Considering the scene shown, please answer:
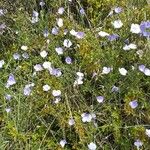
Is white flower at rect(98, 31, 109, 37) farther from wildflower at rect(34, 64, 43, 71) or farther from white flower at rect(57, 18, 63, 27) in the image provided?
wildflower at rect(34, 64, 43, 71)

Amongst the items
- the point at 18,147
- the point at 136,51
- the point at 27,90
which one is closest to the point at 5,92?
the point at 27,90

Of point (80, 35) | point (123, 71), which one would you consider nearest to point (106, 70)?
point (123, 71)

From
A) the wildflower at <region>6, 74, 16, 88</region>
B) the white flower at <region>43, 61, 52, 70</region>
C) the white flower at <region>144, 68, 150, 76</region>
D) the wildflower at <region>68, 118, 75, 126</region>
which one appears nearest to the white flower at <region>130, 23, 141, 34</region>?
the white flower at <region>144, 68, 150, 76</region>

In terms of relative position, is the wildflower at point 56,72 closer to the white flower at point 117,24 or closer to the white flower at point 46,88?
the white flower at point 46,88

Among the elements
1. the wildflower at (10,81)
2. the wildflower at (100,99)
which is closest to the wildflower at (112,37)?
the wildflower at (100,99)

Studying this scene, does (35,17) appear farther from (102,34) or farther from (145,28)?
(145,28)

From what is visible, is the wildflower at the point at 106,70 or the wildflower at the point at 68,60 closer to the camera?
the wildflower at the point at 106,70

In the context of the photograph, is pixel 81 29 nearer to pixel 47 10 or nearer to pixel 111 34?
pixel 111 34

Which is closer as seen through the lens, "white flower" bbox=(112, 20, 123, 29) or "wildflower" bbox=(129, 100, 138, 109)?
"wildflower" bbox=(129, 100, 138, 109)
